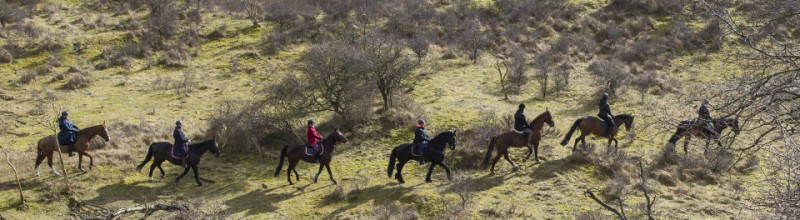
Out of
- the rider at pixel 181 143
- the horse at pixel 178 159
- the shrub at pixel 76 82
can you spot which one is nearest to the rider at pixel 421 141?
the horse at pixel 178 159

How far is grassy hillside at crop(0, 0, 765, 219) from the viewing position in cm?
1460

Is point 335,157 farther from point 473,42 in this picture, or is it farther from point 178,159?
point 473,42

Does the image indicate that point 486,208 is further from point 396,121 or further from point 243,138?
point 243,138

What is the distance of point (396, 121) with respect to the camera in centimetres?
2064

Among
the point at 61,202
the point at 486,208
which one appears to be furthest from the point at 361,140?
the point at 61,202

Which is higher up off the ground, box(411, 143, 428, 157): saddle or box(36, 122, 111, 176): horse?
box(411, 143, 428, 157): saddle

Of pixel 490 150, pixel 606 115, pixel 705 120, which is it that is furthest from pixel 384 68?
pixel 705 120

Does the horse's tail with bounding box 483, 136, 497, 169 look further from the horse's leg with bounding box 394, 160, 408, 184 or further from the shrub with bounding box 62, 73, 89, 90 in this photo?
the shrub with bounding box 62, 73, 89, 90

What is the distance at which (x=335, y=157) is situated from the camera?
18562 millimetres

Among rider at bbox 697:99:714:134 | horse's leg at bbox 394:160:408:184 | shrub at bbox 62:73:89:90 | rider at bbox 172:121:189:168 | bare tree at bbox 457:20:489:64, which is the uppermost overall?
bare tree at bbox 457:20:489:64

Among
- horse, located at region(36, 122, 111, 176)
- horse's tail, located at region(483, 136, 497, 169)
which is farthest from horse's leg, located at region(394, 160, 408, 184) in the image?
horse, located at region(36, 122, 111, 176)

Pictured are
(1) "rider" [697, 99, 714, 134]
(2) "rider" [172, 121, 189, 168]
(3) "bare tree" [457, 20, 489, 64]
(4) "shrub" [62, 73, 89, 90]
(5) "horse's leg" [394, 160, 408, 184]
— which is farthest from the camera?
(3) "bare tree" [457, 20, 489, 64]

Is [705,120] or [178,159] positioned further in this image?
[178,159]

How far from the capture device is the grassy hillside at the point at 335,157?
14602 millimetres
